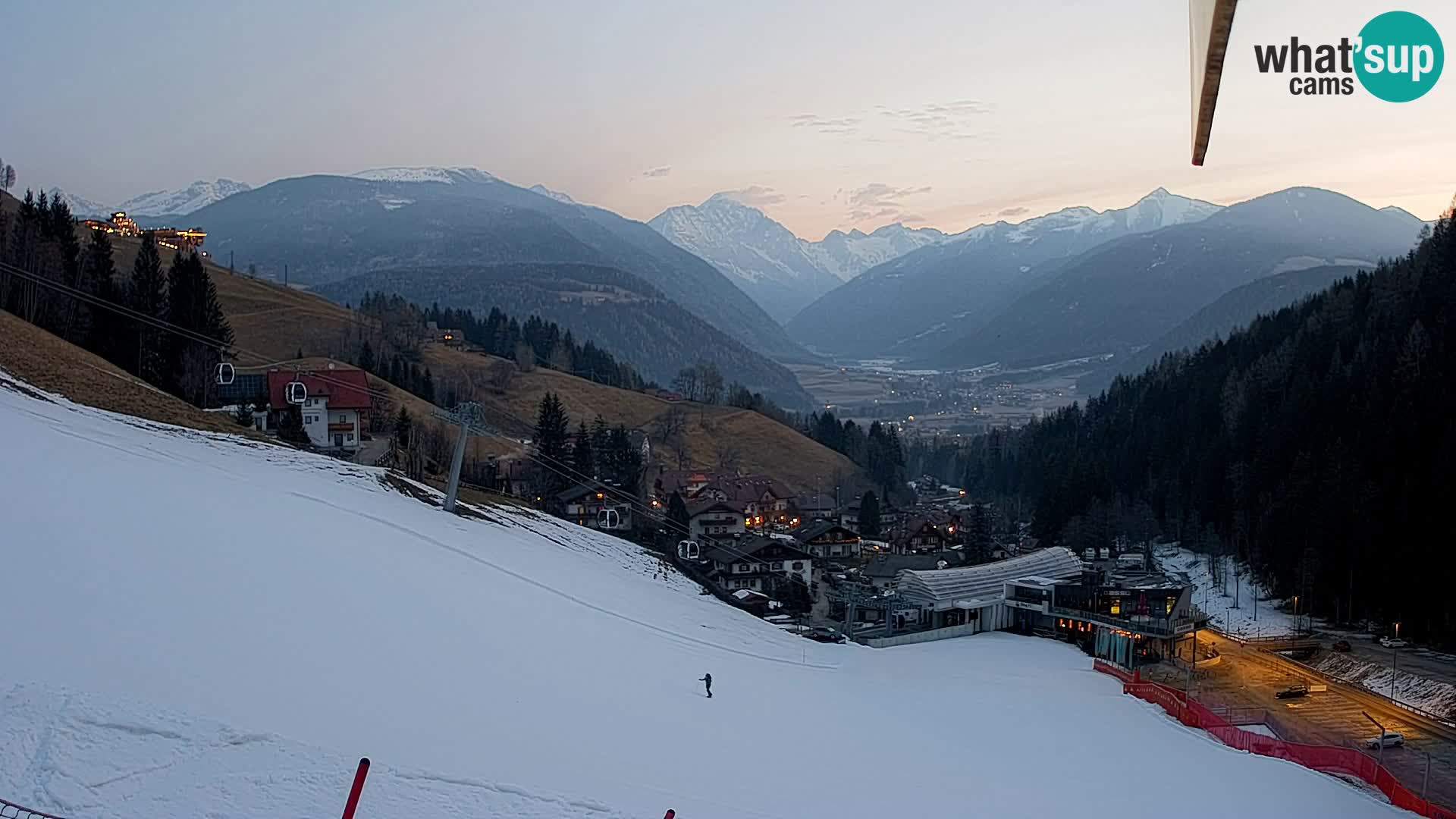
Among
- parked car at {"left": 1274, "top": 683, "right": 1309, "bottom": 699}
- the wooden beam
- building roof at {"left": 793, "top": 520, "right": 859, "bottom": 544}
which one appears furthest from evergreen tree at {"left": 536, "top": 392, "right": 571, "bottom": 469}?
the wooden beam

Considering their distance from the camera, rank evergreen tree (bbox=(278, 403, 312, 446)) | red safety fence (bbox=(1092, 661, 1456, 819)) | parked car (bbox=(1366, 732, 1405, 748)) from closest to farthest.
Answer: red safety fence (bbox=(1092, 661, 1456, 819)) < parked car (bbox=(1366, 732, 1405, 748)) < evergreen tree (bbox=(278, 403, 312, 446))

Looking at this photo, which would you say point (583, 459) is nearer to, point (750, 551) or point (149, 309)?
point (750, 551)

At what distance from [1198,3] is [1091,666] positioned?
33.6 m

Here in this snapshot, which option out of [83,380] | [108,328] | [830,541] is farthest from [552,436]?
[83,380]

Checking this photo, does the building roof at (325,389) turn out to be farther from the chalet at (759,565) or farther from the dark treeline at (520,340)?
the dark treeline at (520,340)

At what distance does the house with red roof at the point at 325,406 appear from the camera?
151 ft

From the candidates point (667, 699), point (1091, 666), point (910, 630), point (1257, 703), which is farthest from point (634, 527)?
point (667, 699)

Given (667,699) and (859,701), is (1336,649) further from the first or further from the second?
(667,699)

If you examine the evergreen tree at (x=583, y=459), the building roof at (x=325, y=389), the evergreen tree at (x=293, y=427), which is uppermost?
the building roof at (x=325, y=389)

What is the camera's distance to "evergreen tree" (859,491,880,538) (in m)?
72.2

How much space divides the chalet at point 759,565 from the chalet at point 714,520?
24.4 feet

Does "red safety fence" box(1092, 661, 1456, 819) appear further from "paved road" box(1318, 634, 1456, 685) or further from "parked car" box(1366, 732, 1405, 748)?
"paved road" box(1318, 634, 1456, 685)

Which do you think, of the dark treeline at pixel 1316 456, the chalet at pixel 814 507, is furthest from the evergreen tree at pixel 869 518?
the dark treeline at pixel 1316 456

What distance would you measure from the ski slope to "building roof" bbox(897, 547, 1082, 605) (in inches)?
545
